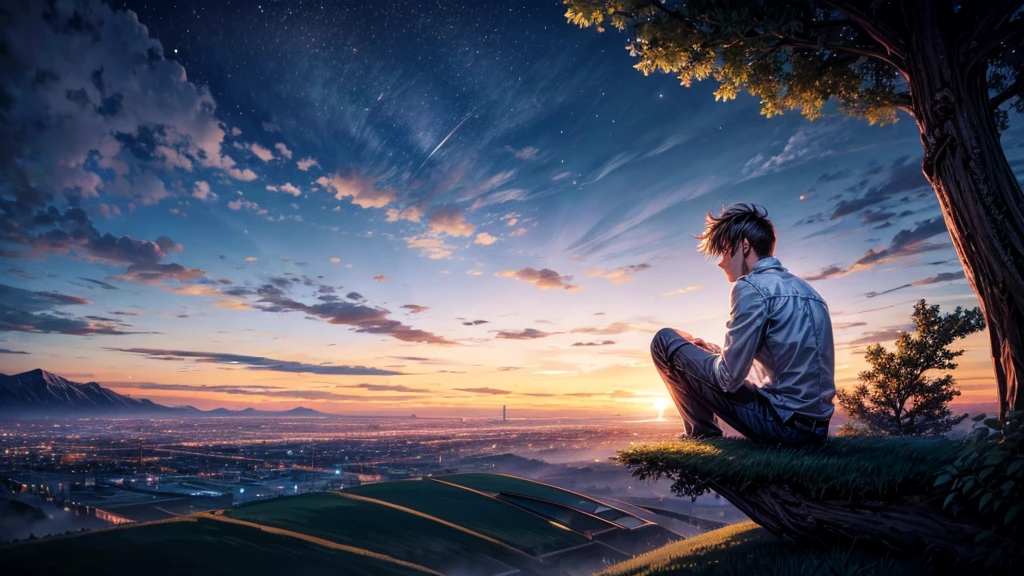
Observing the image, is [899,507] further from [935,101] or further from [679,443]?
[935,101]

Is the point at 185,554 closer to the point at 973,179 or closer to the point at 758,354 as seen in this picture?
the point at 758,354

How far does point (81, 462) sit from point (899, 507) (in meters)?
55.4

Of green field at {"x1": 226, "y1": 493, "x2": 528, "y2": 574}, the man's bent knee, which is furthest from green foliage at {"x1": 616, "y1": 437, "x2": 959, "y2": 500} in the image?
green field at {"x1": 226, "y1": 493, "x2": 528, "y2": 574}

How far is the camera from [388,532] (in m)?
7.88

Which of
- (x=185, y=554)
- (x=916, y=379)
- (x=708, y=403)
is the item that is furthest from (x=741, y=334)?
(x=916, y=379)

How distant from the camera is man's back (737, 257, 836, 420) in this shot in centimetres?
383

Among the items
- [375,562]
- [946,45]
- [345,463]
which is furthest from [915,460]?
[345,463]

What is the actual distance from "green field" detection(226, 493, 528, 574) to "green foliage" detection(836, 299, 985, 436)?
42.0ft

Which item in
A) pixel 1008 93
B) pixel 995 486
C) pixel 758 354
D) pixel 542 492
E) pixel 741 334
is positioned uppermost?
pixel 1008 93

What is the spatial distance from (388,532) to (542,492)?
18.4 feet

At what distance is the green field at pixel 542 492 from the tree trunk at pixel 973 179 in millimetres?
8034

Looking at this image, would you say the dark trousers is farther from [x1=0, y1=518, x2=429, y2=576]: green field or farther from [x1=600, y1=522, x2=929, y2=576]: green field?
[x1=0, y1=518, x2=429, y2=576]: green field

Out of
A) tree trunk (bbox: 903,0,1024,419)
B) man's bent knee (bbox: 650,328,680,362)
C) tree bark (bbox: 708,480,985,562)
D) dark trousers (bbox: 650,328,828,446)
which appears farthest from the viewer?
tree trunk (bbox: 903,0,1024,419)

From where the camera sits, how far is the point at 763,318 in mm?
3746
